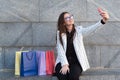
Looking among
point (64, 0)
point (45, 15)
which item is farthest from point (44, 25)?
point (64, 0)

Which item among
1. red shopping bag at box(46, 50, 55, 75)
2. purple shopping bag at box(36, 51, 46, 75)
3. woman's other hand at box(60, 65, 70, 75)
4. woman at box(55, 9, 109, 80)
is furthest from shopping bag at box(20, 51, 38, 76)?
woman's other hand at box(60, 65, 70, 75)

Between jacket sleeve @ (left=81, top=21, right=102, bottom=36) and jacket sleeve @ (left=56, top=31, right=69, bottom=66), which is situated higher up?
jacket sleeve @ (left=81, top=21, right=102, bottom=36)

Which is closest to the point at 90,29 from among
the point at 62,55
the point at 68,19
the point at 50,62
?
the point at 68,19

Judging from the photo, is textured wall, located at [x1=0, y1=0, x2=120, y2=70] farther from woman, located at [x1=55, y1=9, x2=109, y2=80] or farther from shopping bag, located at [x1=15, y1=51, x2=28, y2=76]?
woman, located at [x1=55, y1=9, x2=109, y2=80]

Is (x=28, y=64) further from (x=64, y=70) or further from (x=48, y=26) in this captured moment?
(x=48, y=26)

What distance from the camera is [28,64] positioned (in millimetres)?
6781

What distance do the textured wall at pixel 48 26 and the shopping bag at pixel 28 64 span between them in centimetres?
57

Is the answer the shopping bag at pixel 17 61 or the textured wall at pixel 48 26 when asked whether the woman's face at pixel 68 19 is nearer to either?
the textured wall at pixel 48 26

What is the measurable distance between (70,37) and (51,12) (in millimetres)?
1064

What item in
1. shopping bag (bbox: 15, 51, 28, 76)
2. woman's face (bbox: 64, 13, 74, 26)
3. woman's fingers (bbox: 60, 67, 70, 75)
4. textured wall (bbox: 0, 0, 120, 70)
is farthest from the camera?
textured wall (bbox: 0, 0, 120, 70)

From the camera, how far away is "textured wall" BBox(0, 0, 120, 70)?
Result: 289 inches

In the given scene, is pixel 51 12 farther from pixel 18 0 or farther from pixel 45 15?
pixel 18 0

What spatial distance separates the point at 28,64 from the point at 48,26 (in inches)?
40.9

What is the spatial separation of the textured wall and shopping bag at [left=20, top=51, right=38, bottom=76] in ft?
1.88
